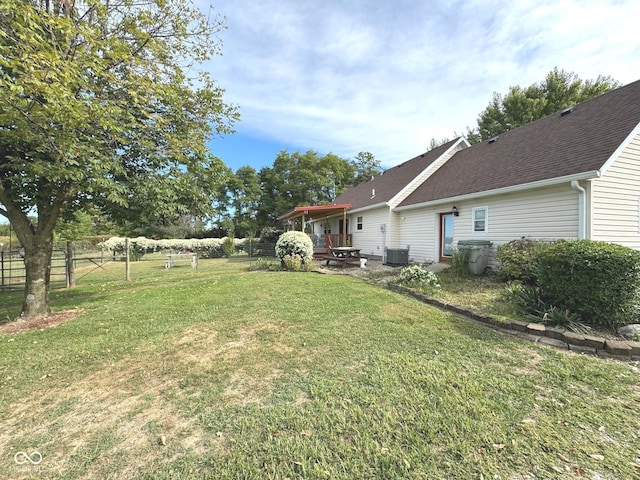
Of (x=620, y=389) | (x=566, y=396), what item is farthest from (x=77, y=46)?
(x=620, y=389)

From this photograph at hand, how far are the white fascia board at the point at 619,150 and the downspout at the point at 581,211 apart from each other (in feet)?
1.65

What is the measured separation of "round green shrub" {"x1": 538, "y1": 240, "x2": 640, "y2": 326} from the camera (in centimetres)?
422

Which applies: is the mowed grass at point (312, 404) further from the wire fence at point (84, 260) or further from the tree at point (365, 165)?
the tree at point (365, 165)

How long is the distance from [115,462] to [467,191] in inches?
429

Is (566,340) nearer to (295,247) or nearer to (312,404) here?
(312,404)

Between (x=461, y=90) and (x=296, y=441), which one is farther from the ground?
(x=461, y=90)

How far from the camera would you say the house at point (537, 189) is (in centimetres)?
708

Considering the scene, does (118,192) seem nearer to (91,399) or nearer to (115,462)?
(91,399)

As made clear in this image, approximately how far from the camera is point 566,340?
4.01 meters

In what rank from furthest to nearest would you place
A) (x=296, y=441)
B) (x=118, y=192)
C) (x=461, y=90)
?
(x=461, y=90) < (x=118, y=192) < (x=296, y=441)

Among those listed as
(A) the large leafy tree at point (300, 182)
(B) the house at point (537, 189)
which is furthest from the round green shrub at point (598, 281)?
(A) the large leafy tree at point (300, 182)

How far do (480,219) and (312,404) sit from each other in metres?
9.33

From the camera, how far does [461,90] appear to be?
14.4 m

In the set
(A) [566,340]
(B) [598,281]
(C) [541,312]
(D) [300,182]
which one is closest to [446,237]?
(C) [541,312]
